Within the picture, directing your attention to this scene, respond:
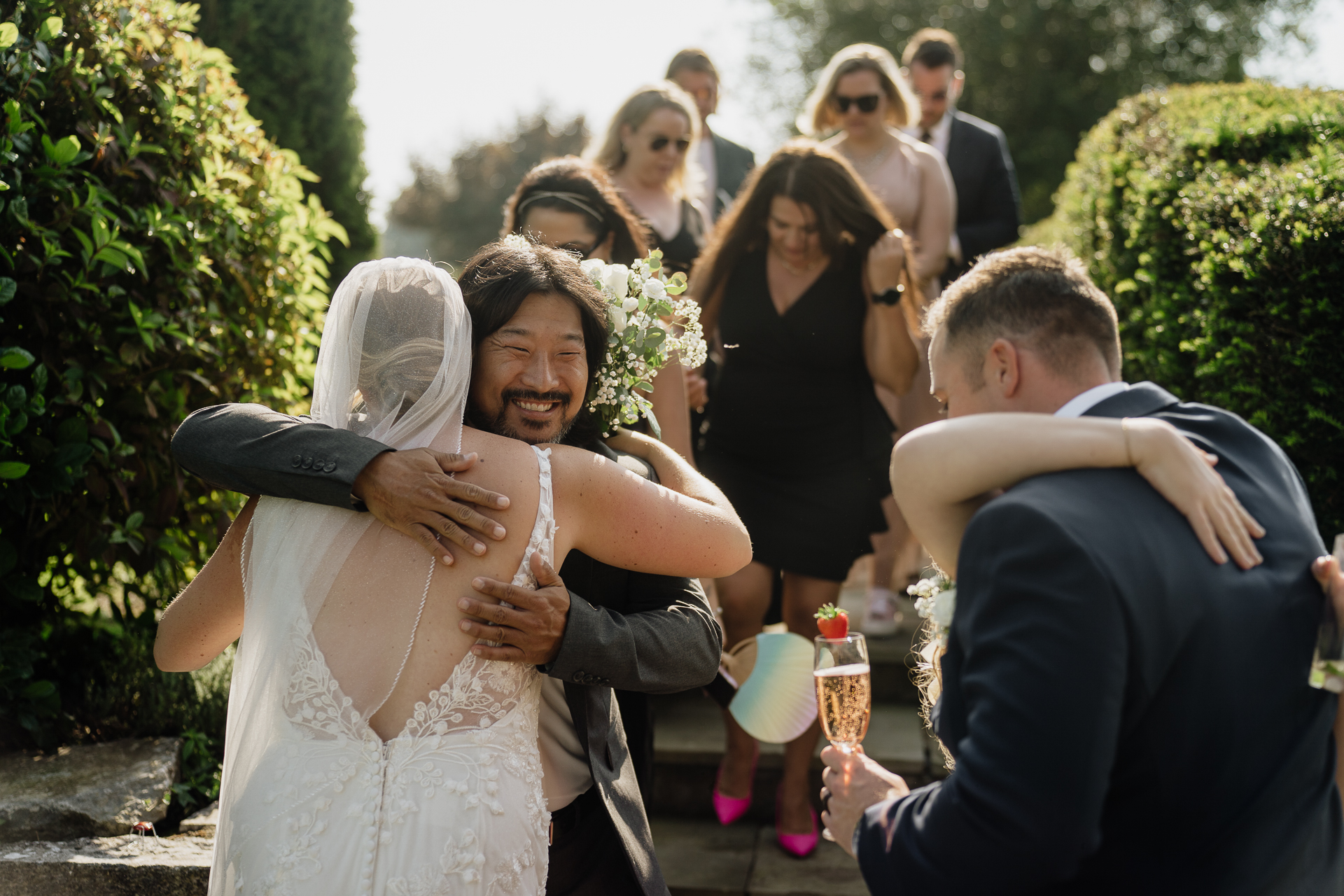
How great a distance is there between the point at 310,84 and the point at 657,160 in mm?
3619

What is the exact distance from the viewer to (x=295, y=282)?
4.21 meters

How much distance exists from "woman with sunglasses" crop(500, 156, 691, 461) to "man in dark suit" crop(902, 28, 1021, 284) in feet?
9.24

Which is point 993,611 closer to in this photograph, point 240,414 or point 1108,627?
point 1108,627

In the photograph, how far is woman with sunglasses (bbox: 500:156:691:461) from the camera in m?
3.86

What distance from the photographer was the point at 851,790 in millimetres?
1865

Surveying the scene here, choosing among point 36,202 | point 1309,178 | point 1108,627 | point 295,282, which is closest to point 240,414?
point 36,202

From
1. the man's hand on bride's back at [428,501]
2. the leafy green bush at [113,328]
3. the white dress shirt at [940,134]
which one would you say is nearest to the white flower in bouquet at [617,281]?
the man's hand on bride's back at [428,501]

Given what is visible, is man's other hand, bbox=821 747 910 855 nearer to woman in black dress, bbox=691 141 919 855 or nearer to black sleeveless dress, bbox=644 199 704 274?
woman in black dress, bbox=691 141 919 855

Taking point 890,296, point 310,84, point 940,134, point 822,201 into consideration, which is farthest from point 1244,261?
point 310,84

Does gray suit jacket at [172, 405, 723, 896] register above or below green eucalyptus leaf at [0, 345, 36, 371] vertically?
below

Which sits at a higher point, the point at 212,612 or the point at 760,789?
the point at 212,612

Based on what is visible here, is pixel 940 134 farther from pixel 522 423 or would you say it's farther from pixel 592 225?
pixel 522 423

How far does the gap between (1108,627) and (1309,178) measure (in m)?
2.86

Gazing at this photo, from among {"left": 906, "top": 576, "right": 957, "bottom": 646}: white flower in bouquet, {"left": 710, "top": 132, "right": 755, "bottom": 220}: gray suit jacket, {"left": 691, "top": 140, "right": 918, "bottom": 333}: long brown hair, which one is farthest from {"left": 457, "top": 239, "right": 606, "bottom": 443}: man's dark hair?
{"left": 710, "top": 132, "right": 755, "bottom": 220}: gray suit jacket
